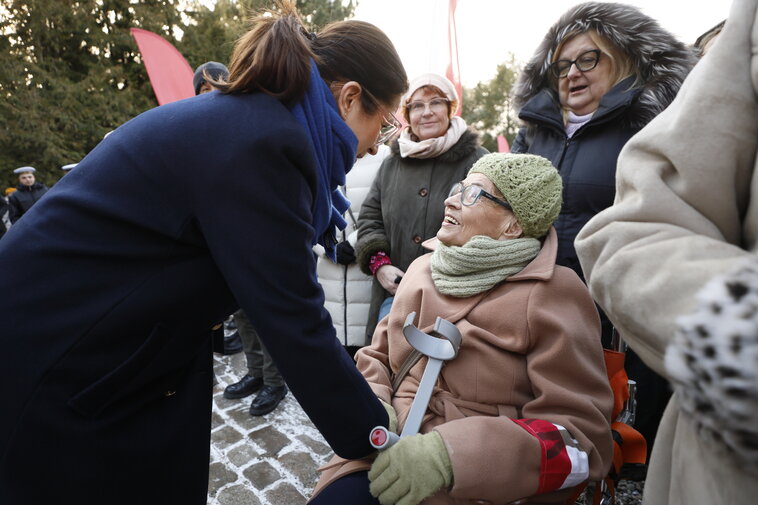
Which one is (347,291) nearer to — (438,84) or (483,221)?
(438,84)

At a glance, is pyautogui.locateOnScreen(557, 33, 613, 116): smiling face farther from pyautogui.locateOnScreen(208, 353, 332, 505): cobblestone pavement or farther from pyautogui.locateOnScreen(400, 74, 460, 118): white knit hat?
pyautogui.locateOnScreen(208, 353, 332, 505): cobblestone pavement

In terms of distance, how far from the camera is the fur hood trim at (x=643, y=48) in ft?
7.37

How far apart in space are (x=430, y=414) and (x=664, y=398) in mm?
1514

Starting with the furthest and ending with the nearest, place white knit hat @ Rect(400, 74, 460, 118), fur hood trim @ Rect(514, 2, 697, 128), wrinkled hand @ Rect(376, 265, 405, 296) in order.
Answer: white knit hat @ Rect(400, 74, 460, 118) → wrinkled hand @ Rect(376, 265, 405, 296) → fur hood trim @ Rect(514, 2, 697, 128)

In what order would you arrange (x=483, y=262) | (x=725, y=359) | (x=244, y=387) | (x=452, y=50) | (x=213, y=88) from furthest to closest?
(x=452, y=50)
(x=244, y=387)
(x=483, y=262)
(x=213, y=88)
(x=725, y=359)

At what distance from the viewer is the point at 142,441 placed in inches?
49.2

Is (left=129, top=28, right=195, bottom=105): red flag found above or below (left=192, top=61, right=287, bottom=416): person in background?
above

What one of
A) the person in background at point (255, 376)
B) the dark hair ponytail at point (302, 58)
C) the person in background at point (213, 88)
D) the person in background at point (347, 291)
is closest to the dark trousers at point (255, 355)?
the person in background at point (255, 376)

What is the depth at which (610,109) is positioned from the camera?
7.48 ft

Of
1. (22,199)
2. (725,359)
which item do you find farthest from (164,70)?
(725,359)

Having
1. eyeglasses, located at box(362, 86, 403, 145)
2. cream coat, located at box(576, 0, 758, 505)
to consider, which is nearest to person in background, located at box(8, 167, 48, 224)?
eyeglasses, located at box(362, 86, 403, 145)

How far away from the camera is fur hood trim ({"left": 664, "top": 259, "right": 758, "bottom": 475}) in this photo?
0.66 metres

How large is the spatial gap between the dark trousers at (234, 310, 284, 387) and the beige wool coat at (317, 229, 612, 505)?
2.01 m

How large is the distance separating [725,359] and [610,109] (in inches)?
75.8
